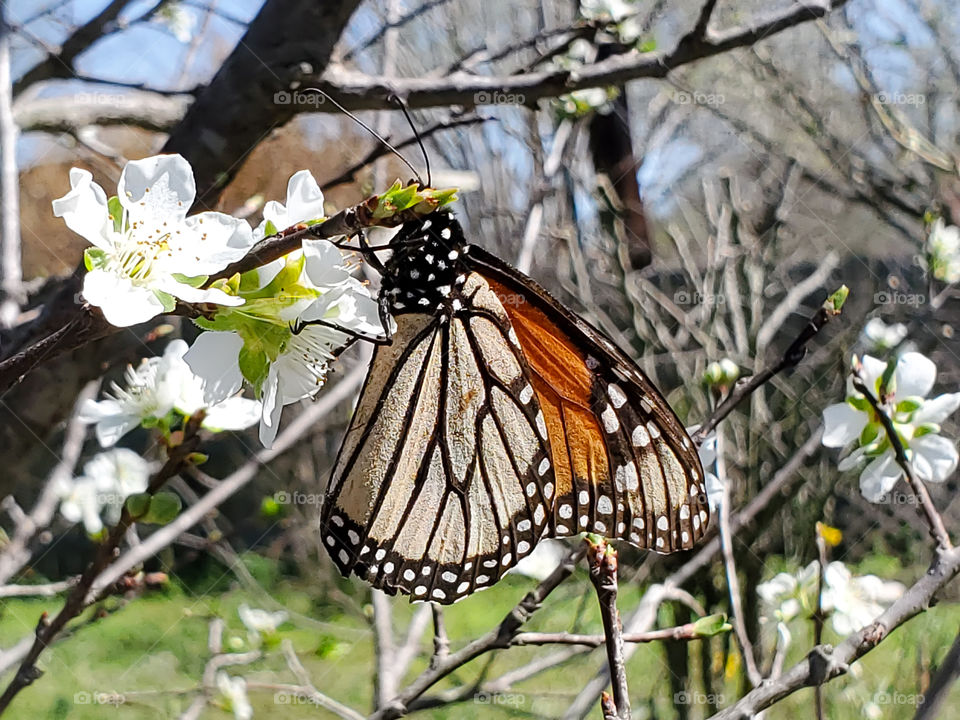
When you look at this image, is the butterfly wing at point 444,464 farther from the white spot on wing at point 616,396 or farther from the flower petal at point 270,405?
the flower petal at point 270,405

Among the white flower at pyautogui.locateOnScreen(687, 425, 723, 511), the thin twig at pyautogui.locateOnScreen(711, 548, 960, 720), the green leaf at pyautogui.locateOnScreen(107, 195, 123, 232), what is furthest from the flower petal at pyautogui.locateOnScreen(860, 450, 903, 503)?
the green leaf at pyautogui.locateOnScreen(107, 195, 123, 232)

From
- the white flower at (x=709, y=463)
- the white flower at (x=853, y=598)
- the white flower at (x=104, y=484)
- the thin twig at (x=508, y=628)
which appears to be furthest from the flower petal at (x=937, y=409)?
the white flower at (x=104, y=484)

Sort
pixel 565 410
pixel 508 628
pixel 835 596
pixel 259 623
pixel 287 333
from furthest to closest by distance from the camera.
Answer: pixel 259 623 → pixel 835 596 → pixel 565 410 → pixel 508 628 → pixel 287 333

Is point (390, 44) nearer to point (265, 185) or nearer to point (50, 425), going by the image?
point (265, 185)

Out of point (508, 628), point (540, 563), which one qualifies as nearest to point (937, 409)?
point (508, 628)

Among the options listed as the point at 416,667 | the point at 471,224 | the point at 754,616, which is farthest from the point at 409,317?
the point at 416,667

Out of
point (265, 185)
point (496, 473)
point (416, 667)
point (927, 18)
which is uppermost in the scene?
point (927, 18)

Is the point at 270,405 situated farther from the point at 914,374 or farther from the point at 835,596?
the point at 835,596
